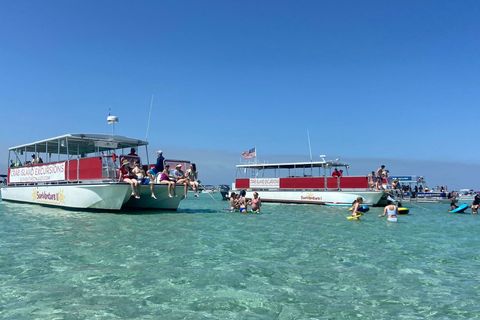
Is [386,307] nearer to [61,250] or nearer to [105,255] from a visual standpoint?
[105,255]

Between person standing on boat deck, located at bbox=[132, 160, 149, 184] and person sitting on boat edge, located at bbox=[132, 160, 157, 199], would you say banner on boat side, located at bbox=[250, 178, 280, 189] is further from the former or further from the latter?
person standing on boat deck, located at bbox=[132, 160, 149, 184]

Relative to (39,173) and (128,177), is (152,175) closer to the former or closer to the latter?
(128,177)

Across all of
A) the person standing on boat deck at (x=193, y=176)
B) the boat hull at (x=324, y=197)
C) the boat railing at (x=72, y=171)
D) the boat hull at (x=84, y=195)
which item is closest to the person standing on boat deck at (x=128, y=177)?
the boat hull at (x=84, y=195)

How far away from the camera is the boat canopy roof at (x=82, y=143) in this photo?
21812 mm

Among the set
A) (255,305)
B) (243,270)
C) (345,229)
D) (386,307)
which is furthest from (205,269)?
(345,229)

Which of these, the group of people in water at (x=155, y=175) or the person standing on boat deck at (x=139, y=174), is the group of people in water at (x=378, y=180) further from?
the person standing on boat deck at (x=139, y=174)

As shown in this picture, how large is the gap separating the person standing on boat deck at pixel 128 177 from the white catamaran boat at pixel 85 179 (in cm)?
25

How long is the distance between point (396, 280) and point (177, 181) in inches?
608

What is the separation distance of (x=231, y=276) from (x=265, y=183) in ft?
109

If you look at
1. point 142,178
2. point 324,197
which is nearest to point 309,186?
point 324,197

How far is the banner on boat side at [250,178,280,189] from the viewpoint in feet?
131

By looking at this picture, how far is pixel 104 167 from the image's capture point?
20.0 m

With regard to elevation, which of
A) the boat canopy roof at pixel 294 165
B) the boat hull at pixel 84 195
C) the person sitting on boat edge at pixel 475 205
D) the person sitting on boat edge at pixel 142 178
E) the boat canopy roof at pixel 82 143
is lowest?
the person sitting on boat edge at pixel 475 205

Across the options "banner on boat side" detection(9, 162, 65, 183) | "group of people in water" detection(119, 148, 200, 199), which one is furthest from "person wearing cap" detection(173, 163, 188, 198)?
"banner on boat side" detection(9, 162, 65, 183)
